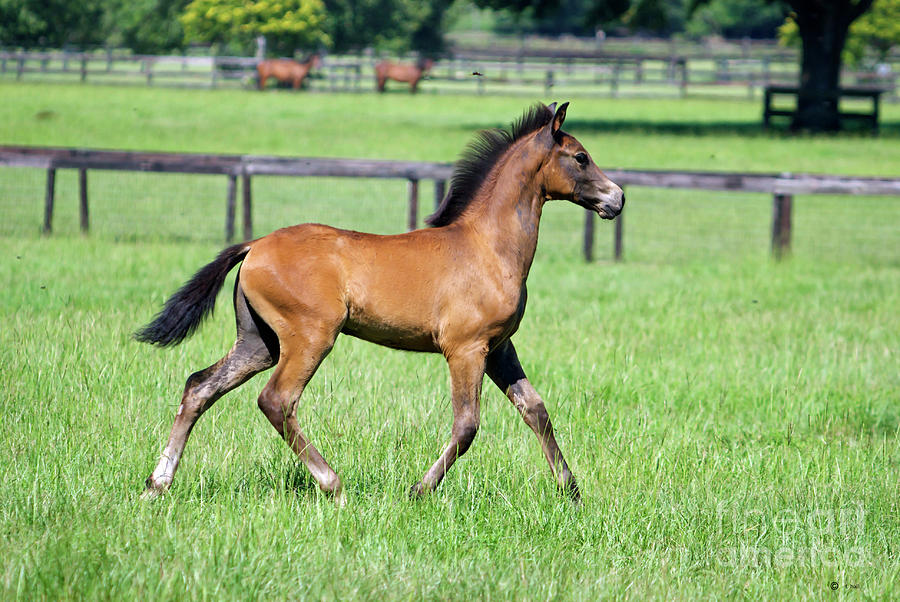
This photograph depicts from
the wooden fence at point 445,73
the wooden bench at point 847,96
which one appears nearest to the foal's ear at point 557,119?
the wooden bench at point 847,96

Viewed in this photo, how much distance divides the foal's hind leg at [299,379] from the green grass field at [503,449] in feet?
0.46

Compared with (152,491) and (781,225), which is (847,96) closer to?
(781,225)

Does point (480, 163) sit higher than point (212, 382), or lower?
higher

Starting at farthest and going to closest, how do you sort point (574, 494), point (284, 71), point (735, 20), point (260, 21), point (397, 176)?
point (735, 20) → point (260, 21) → point (284, 71) → point (397, 176) → point (574, 494)

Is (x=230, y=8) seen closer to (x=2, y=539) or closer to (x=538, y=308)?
(x=538, y=308)

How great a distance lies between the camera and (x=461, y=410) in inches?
193

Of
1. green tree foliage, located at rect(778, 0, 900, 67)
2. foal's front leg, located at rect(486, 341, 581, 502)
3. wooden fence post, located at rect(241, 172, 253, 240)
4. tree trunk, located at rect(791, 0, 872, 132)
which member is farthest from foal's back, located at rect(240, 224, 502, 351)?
green tree foliage, located at rect(778, 0, 900, 67)

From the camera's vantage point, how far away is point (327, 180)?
2317 cm

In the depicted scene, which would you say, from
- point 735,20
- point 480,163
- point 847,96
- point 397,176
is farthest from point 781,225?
point 735,20

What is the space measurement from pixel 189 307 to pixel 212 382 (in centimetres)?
42

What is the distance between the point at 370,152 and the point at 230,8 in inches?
1299

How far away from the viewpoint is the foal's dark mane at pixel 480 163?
5.36 m

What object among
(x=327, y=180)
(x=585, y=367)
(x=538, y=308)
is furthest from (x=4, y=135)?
(x=585, y=367)

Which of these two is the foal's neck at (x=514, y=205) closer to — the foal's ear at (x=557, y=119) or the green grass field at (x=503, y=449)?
A: the foal's ear at (x=557, y=119)
